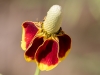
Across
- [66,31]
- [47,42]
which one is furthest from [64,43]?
[66,31]

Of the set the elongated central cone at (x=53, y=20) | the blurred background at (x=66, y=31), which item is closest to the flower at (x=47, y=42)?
the elongated central cone at (x=53, y=20)

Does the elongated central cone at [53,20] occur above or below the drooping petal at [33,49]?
above

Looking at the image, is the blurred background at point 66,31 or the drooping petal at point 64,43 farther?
the blurred background at point 66,31

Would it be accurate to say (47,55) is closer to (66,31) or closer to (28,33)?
(28,33)

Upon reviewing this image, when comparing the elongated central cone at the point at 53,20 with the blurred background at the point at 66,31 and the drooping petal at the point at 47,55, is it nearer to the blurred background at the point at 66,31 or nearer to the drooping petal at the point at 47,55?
the drooping petal at the point at 47,55

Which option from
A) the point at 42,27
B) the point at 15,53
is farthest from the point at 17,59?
A: the point at 42,27

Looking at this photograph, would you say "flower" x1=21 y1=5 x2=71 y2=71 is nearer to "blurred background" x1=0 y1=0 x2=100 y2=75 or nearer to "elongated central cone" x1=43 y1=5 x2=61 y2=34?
"elongated central cone" x1=43 y1=5 x2=61 y2=34
